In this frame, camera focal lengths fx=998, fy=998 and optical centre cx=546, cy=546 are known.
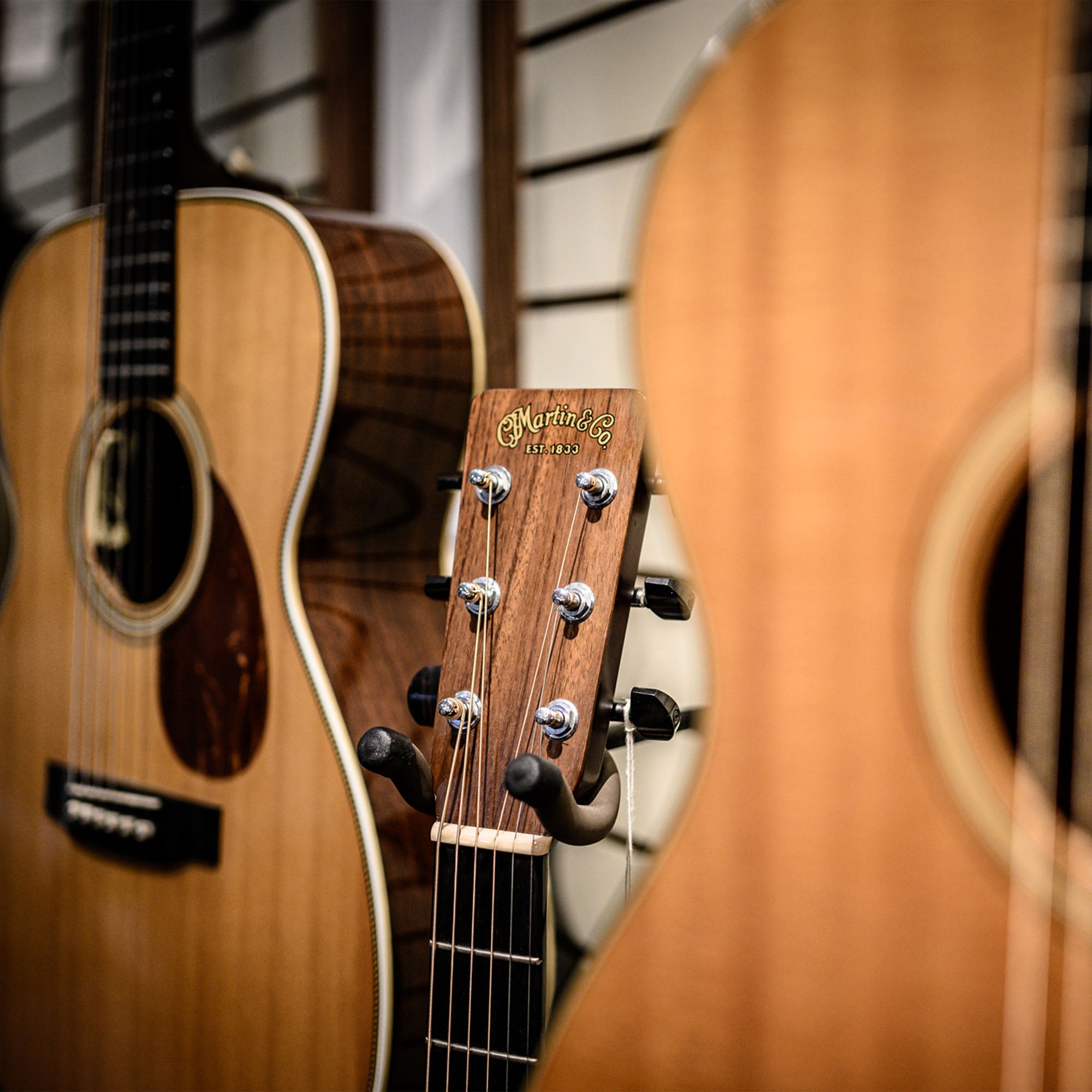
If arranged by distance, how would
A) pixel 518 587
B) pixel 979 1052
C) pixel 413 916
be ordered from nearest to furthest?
pixel 979 1052 < pixel 518 587 < pixel 413 916

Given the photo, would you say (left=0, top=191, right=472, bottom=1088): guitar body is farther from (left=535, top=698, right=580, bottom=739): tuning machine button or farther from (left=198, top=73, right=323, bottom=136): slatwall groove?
(left=198, top=73, right=323, bottom=136): slatwall groove

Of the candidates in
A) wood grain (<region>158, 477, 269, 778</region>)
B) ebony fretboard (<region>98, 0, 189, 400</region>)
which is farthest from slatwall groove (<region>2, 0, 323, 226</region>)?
wood grain (<region>158, 477, 269, 778</region>)

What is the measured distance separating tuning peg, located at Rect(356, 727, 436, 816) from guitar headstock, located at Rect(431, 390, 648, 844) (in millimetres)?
39

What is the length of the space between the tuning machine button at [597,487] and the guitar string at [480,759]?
8 cm

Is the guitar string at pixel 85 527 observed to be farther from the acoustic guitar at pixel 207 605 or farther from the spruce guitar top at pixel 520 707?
the spruce guitar top at pixel 520 707

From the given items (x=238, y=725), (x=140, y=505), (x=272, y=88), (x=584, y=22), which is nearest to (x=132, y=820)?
(x=238, y=725)

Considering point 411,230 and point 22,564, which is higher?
point 411,230

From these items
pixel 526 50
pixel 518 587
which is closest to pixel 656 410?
pixel 518 587

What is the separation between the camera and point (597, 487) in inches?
27.9

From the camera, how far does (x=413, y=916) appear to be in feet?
2.87

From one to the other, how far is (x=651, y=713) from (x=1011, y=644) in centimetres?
25

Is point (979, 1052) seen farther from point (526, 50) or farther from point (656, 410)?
point (526, 50)

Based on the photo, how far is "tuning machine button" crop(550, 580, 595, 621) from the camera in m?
0.70

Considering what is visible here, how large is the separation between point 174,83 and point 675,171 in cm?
78
